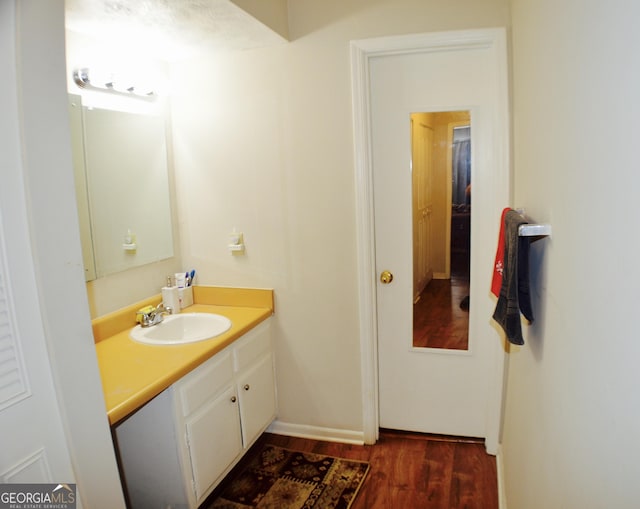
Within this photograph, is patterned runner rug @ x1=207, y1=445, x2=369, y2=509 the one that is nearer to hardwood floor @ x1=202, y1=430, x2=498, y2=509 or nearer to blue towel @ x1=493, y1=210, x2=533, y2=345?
hardwood floor @ x1=202, y1=430, x2=498, y2=509

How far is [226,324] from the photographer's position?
7.37 ft

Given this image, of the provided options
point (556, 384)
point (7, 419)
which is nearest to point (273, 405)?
point (7, 419)

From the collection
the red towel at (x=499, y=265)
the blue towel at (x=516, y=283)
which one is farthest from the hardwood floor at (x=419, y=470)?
the blue towel at (x=516, y=283)

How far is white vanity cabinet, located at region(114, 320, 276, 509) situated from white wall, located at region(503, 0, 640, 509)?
129 centimetres

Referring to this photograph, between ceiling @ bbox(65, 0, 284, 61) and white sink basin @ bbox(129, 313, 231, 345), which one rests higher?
ceiling @ bbox(65, 0, 284, 61)

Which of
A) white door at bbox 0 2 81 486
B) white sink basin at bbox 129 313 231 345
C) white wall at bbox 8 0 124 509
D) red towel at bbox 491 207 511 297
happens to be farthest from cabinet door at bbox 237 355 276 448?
red towel at bbox 491 207 511 297

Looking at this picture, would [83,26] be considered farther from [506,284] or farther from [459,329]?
[459,329]

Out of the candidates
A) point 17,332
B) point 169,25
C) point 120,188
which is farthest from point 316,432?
point 169,25

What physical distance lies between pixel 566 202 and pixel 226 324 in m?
1.70

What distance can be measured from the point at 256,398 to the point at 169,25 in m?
1.87

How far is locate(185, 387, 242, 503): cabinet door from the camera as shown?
1890 mm

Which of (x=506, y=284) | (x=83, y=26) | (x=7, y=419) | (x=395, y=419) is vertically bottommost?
(x=395, y=419)

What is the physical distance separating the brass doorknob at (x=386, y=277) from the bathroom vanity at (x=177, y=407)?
74 cm

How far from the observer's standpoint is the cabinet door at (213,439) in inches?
74.4
